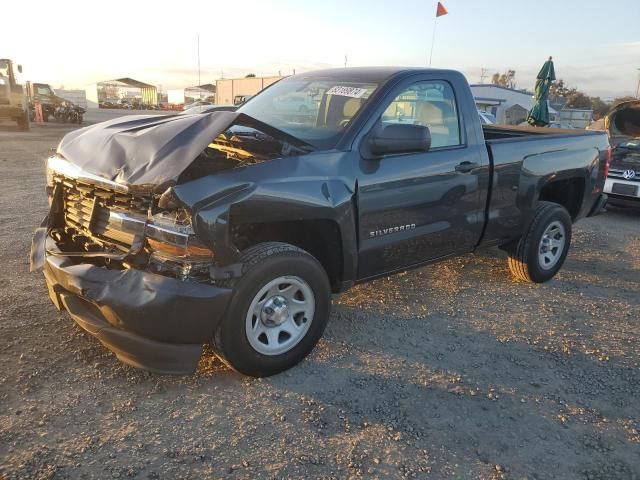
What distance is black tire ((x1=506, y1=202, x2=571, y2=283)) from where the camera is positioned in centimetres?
481

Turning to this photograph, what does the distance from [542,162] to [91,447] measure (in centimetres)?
417

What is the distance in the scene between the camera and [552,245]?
201 inches

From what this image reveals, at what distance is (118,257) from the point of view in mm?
2871

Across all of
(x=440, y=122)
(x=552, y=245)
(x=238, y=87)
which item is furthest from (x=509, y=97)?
(x=440, y=122)

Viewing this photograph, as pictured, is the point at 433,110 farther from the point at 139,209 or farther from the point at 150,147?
the point at 139,209

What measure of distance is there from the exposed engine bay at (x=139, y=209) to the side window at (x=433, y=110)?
99cm

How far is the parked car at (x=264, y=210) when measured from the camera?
8.92 feet

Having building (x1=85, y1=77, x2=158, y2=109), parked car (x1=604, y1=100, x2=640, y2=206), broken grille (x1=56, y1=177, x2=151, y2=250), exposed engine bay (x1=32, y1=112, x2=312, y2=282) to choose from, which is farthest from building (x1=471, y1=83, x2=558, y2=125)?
building (x1=85, y1=77, x2=158, y2=109)

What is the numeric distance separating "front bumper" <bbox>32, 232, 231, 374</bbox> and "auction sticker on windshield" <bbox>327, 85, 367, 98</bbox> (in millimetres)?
1819

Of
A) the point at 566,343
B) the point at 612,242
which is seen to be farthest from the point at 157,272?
the point at 612,242

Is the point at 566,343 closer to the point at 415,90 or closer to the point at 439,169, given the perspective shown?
the point at 439,169

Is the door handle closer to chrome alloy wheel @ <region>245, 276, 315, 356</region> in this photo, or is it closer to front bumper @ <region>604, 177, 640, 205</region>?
chrome alloy wheel @ <region>245, 276, 315, 356</region>

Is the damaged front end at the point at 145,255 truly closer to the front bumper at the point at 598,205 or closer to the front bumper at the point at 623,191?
the front bumper at the point at 598,205

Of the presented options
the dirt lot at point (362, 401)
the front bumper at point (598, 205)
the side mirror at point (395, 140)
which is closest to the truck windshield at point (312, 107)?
the side mirror at point (395, 140)
